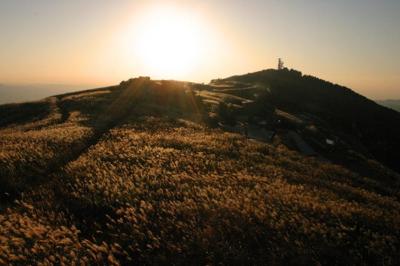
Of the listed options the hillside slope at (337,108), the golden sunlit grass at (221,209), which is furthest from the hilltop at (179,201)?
the hillside slope at (337,108)

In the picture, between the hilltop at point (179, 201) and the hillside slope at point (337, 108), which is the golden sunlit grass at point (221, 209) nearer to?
the hilltop at point (179, 201)

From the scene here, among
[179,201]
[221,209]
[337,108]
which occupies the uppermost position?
[179,201]

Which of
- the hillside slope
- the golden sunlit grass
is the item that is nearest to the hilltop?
the golden sunlit grass

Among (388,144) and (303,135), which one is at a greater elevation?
(303,135)

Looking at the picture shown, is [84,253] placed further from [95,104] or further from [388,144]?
[388,144]

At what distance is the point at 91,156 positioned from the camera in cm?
2978

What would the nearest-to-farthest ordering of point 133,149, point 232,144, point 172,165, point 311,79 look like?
point 172,165 → point 133,149 → point 232,144 → point 311,79

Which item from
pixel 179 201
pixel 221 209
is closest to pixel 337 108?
pixel 221 209

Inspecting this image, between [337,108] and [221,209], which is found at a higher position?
[221,209]

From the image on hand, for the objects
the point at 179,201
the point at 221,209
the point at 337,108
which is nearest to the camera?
the point at 221,209

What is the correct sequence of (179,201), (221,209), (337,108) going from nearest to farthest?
(221,209)
(179,201)
(337,108)

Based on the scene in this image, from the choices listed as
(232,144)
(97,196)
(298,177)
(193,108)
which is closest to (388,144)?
(193,108)

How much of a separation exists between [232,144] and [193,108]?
27333 mm

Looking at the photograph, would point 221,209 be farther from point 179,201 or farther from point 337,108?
point 337,108
